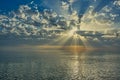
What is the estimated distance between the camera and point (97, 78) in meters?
154

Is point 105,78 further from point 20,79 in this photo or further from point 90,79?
point 20,79

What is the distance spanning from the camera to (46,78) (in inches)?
6033

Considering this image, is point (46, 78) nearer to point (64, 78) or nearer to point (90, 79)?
point (64, 78)

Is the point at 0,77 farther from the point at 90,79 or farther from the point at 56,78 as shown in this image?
the point at 90,79

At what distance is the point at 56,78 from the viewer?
6038 inches

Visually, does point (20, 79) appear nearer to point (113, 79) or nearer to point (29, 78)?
point (29, 78)

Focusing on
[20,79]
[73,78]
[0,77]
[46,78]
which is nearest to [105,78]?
[73,78]

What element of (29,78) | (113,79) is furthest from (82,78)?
(29,78)

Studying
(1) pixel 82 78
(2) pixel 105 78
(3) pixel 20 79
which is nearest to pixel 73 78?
(1) pixel 82 78

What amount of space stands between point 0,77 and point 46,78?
22523 millimetres

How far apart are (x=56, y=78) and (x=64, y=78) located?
415 centimetres

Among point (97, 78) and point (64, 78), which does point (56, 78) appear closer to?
point (64, 78)

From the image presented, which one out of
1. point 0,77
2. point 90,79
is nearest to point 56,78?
point 90,79

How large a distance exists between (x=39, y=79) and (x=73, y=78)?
17700 mm
